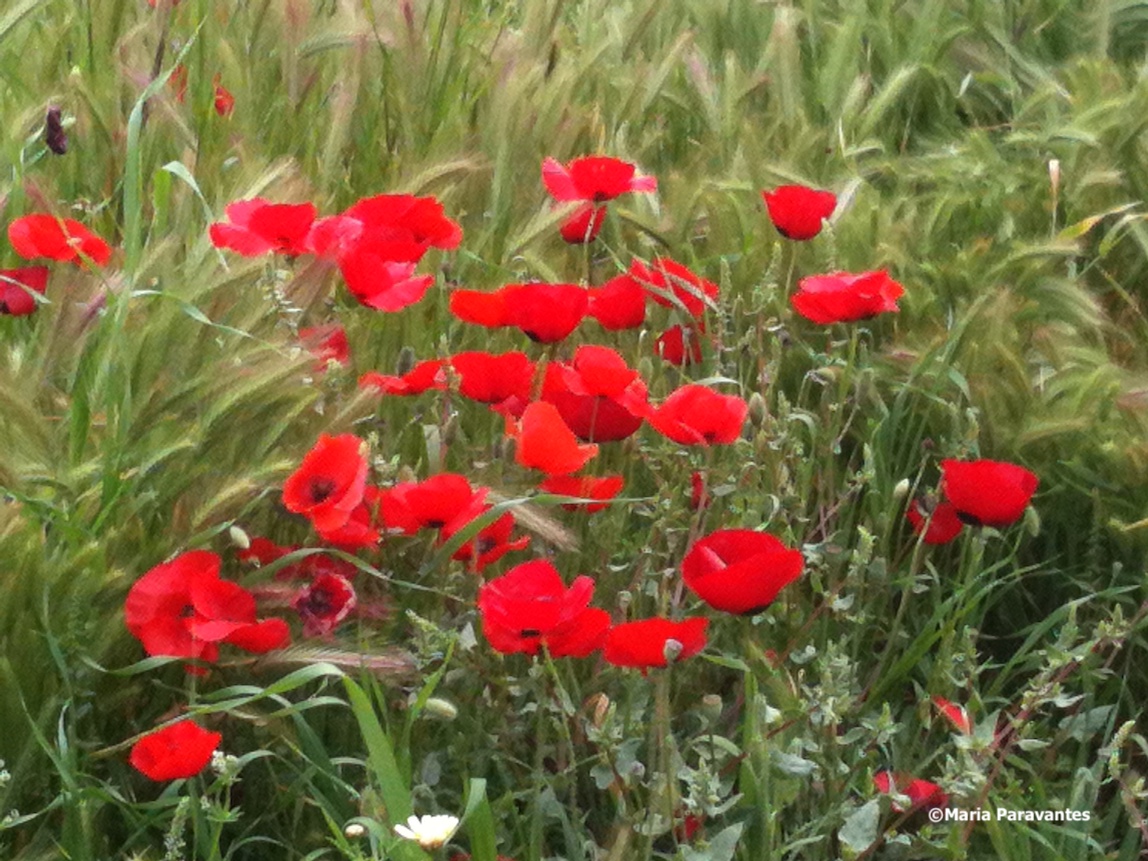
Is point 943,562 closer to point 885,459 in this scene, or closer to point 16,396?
point 885,459

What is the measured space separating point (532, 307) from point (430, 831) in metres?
0.54

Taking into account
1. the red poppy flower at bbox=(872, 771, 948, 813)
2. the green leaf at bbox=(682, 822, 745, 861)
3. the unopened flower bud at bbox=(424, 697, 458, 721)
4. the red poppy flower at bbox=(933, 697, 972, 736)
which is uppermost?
the unopened flower bud at bbox=(424, 697, 458, 721)

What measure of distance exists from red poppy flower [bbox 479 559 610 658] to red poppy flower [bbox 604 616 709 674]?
0.02 m

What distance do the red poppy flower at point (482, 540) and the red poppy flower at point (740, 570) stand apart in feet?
0.51

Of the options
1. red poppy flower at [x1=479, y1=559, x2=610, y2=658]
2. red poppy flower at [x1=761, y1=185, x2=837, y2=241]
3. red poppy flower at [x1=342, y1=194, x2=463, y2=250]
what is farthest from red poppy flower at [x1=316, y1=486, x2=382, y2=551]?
red poppy flower at [x1=761, y1=185, x2=837, y2=241]

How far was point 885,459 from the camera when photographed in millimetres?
1840

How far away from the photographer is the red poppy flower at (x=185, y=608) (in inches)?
50.3

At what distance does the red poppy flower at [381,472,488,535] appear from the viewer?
51.4 inches

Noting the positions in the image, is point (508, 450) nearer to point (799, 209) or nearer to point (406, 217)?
point (406, 217)

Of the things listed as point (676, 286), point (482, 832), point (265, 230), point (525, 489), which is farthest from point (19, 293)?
point (482, 832)

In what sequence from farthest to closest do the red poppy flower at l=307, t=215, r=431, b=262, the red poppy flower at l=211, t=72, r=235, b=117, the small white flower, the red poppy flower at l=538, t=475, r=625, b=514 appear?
the red poppy flower at l=211, t=72, r=235, b=117 → the red poppy flower at l=307, t=215, r=431, b=262 → the red poppy flower at l=538, t=475, r=625, b=514 → the small white flower

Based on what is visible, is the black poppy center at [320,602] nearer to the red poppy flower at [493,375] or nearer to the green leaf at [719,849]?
the red poppy flower at [493,375]

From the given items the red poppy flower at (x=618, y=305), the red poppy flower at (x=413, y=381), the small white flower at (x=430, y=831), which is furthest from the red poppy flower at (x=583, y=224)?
the small white flower at (x=430, y=831)

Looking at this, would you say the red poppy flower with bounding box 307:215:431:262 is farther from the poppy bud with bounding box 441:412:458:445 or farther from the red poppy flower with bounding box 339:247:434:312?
the poppy bud with bounding box 441:412:458:445
